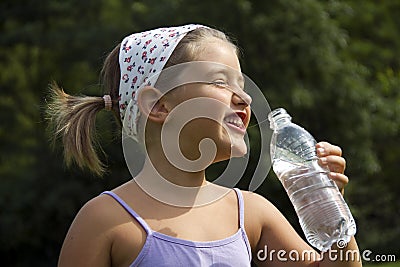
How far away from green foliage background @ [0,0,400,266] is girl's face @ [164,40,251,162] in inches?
174

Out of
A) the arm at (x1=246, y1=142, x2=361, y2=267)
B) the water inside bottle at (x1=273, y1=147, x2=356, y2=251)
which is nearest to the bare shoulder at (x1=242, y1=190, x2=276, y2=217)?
the arm at (x1=246, y1=142, x2=361, y2=267)

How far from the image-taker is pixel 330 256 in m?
2.53

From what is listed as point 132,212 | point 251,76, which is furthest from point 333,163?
point 251,76

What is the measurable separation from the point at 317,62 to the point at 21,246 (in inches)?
165

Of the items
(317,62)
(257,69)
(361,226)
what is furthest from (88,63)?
(361,226)

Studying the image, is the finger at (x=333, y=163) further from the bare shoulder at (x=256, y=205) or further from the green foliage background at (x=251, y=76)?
the green foliage background at (x=251, y=76)

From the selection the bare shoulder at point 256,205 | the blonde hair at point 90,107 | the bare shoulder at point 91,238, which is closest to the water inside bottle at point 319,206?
the bare shoulder at point 256,205

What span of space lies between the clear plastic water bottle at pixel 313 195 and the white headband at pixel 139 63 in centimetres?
47

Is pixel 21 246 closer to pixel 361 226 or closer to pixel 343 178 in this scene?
pixel 361 226

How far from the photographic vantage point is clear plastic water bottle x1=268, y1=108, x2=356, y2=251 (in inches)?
102

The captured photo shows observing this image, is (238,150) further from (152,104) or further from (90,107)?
(90,107)

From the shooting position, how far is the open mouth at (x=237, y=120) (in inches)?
99.3

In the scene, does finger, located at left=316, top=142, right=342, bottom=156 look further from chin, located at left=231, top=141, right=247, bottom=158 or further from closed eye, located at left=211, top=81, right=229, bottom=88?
closed eye, located at left=211, top=81, right=229, bottom=88

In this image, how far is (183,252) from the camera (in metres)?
2.44
